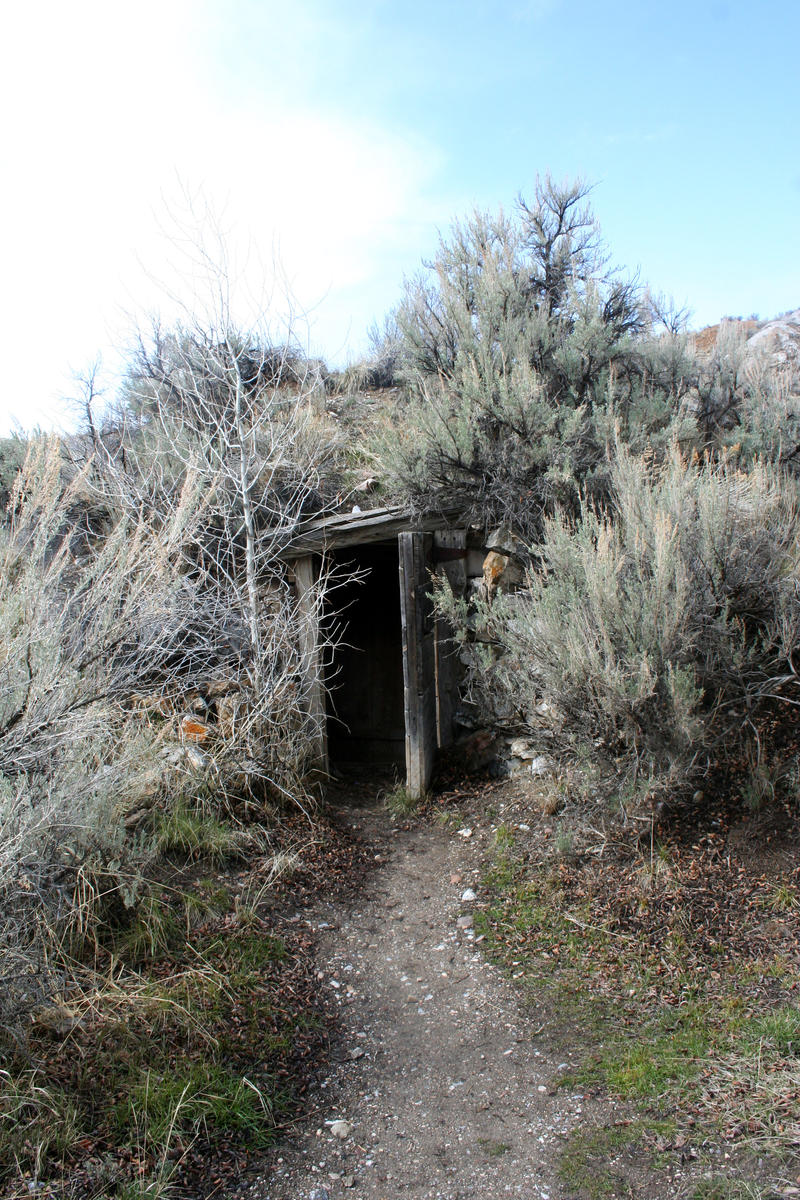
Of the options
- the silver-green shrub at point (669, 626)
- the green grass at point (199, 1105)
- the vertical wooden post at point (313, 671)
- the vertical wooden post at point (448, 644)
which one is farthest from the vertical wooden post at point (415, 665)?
the green grass at point (199, 1105)

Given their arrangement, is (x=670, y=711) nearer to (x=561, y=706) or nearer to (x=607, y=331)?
(x=561, y=706)

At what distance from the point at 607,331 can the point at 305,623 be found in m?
3.67

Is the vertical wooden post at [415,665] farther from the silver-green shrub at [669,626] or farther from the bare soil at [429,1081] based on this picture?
the bare soil at [429,1081]

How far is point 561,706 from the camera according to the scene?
502cm

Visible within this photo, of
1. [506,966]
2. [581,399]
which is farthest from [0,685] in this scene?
[581,399]

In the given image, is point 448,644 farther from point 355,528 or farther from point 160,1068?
point 160,1068

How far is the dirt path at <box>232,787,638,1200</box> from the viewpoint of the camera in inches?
118

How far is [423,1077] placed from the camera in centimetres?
361

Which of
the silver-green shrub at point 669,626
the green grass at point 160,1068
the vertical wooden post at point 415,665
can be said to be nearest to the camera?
the green grass at point 160,1068

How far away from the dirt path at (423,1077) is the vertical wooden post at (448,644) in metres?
1.80

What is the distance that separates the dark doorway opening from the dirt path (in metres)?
4.73

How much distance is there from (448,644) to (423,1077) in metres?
3.83

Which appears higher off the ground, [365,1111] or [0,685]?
[0,685]

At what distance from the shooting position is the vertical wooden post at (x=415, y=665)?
6582mm
